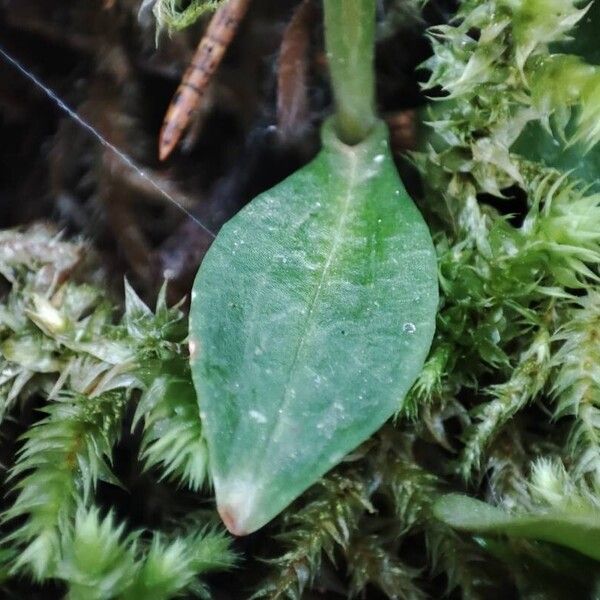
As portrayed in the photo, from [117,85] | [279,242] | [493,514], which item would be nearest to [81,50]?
[117,85]

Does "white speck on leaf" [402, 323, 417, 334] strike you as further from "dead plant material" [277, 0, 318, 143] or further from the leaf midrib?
"dead plant material" [277, 0, 318, 143]

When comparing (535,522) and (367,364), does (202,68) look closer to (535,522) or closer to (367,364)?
(367,364)

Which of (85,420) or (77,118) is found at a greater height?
(77,118)

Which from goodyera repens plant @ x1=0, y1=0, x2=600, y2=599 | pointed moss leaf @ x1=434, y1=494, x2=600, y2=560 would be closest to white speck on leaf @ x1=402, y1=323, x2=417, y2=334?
goodyera repens plant @ x1=0, y1=0, x2=600, y2=599

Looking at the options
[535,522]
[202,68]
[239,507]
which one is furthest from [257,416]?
[202,68]

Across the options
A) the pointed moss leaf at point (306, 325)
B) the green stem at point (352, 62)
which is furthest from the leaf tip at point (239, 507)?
the green stem at point (352, 62)

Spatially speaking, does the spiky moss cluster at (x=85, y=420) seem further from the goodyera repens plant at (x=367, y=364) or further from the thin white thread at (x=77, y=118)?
the thin white thread at (x=77, y=118)

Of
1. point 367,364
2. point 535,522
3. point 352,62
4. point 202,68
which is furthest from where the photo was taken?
point 202,68
